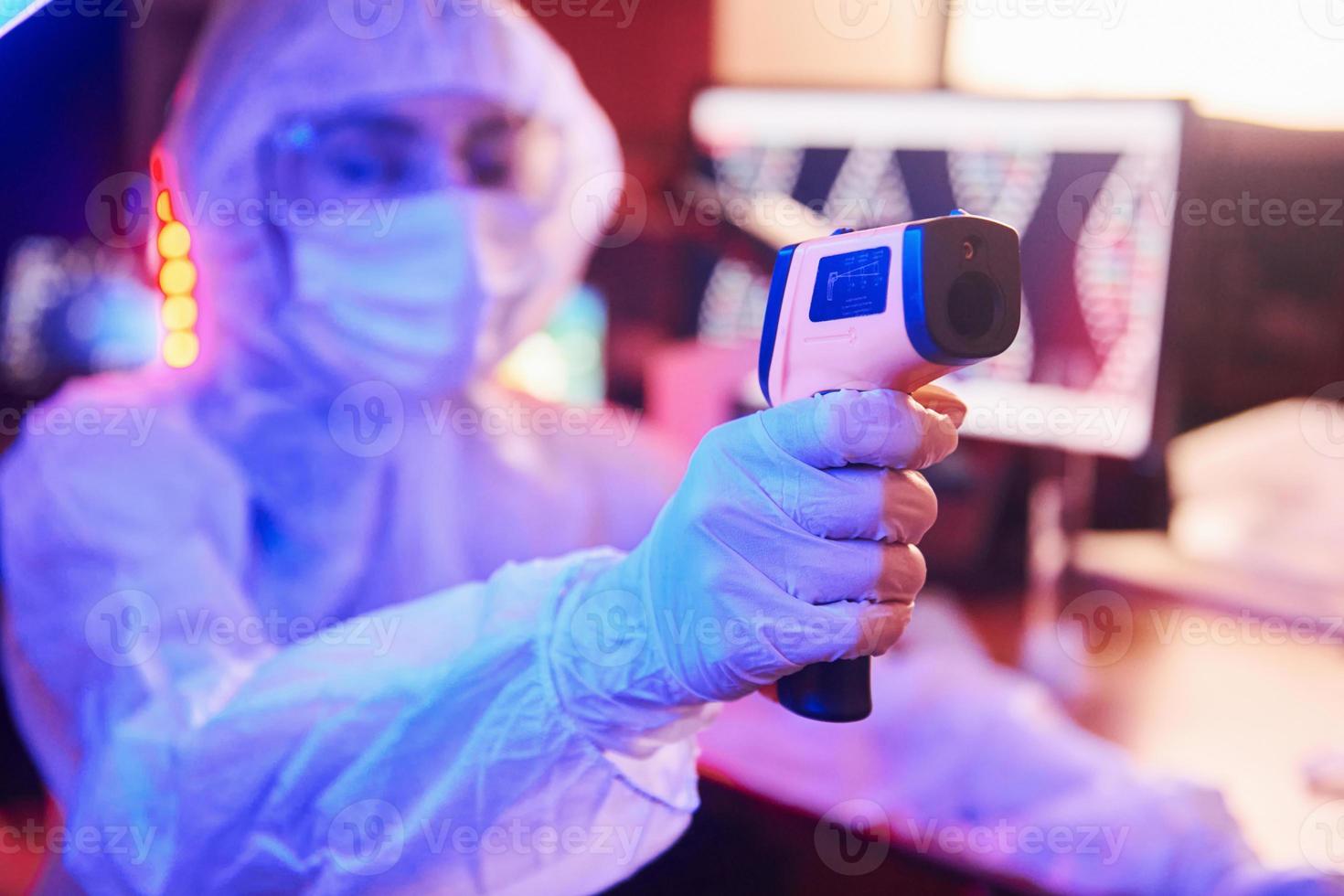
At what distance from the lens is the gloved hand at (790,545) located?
1.65ft

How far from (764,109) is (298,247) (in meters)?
0.64

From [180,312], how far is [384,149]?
34cm

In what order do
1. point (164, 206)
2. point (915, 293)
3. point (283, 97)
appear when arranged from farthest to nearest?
point (164, 206) → point (283, 97) → point (915, 293)

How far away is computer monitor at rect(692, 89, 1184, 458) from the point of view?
42.7 inches

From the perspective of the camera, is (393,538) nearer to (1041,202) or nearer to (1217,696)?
(1041,202)

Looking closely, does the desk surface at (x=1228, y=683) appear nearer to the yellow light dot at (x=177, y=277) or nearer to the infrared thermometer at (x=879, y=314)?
the infrared thermometer at (x=879, y=314)

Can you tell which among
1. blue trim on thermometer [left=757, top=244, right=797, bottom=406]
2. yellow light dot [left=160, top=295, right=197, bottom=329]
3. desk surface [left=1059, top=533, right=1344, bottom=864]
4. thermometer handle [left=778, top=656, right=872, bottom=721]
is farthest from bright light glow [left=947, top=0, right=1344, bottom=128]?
yellow light dot [left=160, top=295, right=197, bottom=329]

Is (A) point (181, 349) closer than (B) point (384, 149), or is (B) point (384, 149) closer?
(B) point (384, 149)

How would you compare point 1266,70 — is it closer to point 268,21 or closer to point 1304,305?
point 1304,305

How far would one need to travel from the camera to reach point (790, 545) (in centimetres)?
53

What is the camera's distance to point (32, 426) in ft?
3.07

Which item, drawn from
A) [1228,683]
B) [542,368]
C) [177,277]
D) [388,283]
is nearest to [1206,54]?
[1228,683]

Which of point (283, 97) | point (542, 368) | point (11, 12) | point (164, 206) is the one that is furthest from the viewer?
point (542, 368)

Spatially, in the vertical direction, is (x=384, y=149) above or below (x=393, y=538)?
above
